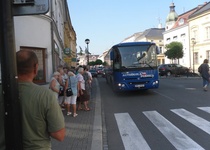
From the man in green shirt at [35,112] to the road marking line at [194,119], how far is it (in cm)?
548

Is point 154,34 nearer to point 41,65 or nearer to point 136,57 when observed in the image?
point 136,57

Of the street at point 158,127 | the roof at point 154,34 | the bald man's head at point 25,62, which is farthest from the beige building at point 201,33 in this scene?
the bald man's head at point 25,62

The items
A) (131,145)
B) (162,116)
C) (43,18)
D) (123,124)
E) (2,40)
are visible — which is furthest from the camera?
(43,18)

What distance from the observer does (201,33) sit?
50.1 metres

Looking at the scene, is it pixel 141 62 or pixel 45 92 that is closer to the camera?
pixel 45 92

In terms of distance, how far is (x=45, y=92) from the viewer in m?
2.35

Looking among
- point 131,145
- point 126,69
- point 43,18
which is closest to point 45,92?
point 131,145

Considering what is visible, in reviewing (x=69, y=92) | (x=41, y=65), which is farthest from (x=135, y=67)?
(x=69, y=92)

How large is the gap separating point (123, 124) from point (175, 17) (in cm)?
7063

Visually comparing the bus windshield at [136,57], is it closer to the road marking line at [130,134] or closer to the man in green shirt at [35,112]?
the road marking line at [130,134]

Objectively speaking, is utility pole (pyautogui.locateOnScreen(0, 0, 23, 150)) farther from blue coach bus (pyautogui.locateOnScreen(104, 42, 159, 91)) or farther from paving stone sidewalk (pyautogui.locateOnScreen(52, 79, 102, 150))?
blue coach bus (pyautogui.locateOnScreen(104, 42, 159, 91))

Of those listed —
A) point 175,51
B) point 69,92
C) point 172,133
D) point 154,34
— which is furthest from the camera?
point 154,34

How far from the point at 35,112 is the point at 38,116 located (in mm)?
41

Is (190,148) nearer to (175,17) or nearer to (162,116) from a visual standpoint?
(162,116)
